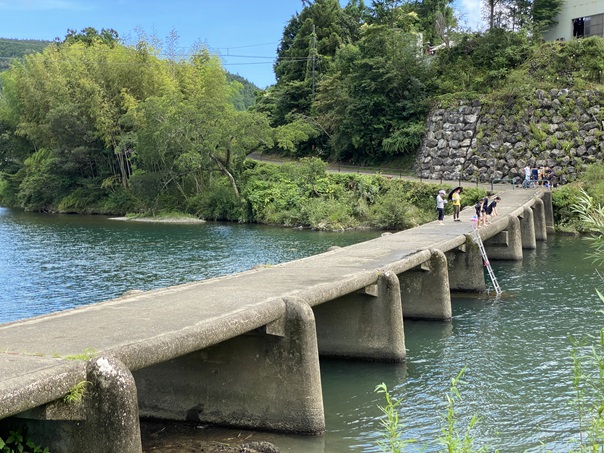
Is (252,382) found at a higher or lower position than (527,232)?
higher

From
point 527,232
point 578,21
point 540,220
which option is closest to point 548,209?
point 540,220

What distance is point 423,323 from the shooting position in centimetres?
2036

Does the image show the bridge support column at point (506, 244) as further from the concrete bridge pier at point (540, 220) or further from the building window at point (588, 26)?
the building window at point (588, 26)

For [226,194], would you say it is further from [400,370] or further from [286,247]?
[400,370]

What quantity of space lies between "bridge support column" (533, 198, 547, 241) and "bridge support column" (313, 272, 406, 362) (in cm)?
2619

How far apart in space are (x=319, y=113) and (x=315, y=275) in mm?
53228

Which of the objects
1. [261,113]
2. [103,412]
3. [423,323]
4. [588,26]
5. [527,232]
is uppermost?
[588,26]

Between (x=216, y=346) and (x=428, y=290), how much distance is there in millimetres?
9733

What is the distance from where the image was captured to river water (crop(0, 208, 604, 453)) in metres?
12.6

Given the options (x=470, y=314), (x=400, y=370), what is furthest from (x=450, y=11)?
(x=400, y=370)

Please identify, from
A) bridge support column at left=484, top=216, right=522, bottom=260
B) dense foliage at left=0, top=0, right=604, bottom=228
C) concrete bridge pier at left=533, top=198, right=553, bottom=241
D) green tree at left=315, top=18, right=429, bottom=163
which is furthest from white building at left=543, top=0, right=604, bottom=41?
bridge support column at left=484, top=216, right=522, bottom=260

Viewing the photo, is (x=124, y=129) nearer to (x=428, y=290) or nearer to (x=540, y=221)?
(x=540, y=221)

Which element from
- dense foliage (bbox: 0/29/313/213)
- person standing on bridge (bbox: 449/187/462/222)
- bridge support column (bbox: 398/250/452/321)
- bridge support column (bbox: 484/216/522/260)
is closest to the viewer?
bridge support column (bbox: 398/250/452/321)

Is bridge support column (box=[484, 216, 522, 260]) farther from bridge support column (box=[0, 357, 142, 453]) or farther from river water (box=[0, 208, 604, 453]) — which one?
bridge support column (box=[0, 357, 142, 453])
